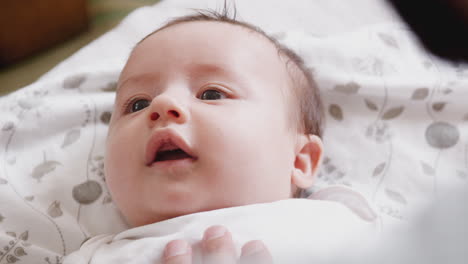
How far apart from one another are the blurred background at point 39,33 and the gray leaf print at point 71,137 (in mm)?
513

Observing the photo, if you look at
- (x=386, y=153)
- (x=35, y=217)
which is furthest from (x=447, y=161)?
(x=35, y=217)

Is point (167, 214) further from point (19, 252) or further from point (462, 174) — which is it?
point (462, 174)

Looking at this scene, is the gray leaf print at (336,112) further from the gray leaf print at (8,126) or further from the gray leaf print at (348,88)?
the gray leaf print at (8,126)

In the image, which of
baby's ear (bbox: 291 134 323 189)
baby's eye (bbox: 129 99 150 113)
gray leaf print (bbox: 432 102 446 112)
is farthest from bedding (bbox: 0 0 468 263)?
baby's eye (bbox: 129 99 150 113)

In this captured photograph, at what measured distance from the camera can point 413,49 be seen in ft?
4.11

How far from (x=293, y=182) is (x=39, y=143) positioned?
0.61 metres

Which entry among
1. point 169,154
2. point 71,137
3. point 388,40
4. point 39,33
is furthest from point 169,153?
point 39,33

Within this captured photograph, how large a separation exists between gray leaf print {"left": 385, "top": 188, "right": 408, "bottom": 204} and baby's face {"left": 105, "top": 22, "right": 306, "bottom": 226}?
0.97 feet

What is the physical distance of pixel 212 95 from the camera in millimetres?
830

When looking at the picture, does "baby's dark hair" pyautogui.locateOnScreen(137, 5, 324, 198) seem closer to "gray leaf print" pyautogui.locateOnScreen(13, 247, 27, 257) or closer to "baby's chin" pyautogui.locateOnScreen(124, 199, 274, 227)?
"baby's chin" pyautogui.locateOnScreen(124, 199, 274, 227)

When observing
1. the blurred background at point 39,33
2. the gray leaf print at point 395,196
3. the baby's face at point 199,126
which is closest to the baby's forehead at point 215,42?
the baby's face at point 199,126

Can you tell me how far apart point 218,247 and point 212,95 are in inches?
10.8

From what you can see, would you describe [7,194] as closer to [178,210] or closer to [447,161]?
[178,210]

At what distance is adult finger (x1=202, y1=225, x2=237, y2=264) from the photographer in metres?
0.67
